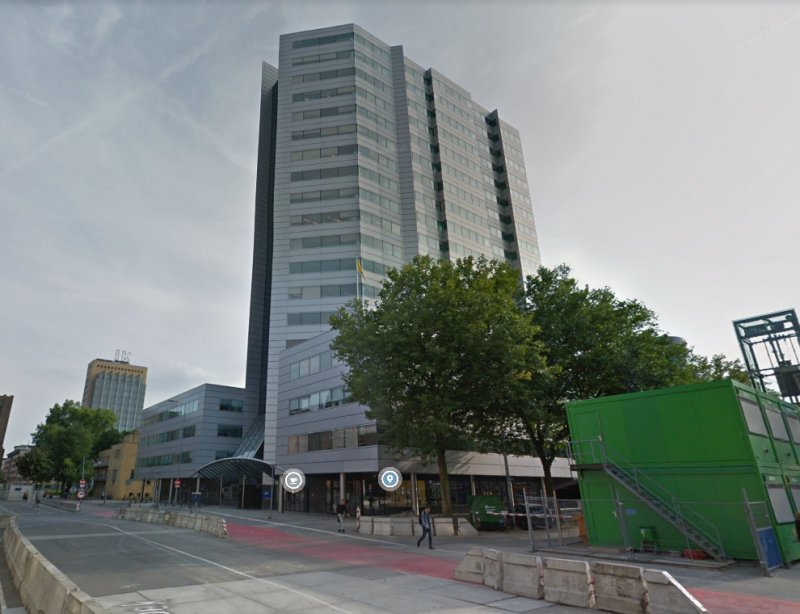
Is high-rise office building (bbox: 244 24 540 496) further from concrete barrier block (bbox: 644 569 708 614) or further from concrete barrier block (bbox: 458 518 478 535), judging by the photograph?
concrete barrier block (bbox: 644 569 708 614)

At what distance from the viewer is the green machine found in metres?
15.7

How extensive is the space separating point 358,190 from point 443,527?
4608cm

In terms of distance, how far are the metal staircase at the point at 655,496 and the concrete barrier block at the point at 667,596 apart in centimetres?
772

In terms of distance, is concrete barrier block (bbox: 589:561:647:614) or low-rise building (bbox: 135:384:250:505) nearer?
concrete barrier block (bbox: 589:561:647:614)

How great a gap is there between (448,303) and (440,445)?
27.5ft

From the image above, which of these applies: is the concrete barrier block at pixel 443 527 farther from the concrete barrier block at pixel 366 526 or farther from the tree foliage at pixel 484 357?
the concrete barrier block at pixel 366 526

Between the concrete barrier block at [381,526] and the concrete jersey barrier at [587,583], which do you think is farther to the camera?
the concrete barrier block at [381,526]

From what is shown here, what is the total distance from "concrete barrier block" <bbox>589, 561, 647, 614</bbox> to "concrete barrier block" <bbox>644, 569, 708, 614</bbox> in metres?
0.16

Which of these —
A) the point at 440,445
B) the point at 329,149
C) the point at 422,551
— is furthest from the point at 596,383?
the point at 329,149

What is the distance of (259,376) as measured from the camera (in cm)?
7825

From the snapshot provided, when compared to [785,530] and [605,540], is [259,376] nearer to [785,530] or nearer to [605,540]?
[605,540]

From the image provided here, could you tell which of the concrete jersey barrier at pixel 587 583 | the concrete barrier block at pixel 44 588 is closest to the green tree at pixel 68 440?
the concrete barrier block at pixel 44 588

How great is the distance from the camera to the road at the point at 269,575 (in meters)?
10.5

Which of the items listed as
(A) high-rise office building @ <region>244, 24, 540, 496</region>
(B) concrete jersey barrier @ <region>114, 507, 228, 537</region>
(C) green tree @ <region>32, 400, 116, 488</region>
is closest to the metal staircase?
(B) concrete jersey barrier @ <region>114, 507, 228, 537</region>
